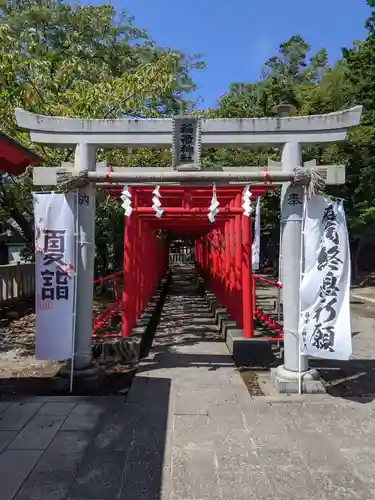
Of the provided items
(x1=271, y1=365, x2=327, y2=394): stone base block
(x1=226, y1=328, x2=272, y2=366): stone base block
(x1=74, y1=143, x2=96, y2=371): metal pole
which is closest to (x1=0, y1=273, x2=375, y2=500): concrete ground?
(x1=271, y1=365, x2=327, y2=394): stone base block

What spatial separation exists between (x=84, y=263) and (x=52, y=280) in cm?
52

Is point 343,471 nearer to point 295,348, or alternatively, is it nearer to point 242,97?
point 295,348

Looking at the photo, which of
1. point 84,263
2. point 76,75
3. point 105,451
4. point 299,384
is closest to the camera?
point 105,451

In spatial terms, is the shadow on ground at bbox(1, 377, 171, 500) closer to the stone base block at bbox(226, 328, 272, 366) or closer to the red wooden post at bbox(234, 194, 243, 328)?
the stone base block at bbox(226, 328, 272, 366)

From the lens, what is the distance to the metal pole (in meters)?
5.99

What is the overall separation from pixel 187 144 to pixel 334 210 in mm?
2247

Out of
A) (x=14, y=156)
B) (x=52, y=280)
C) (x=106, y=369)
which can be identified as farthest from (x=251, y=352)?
(x=14, y=156)

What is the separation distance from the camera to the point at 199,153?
571 cm

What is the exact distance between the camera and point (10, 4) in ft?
60.7

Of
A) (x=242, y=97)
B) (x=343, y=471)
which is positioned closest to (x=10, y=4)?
(x=242, y=97)

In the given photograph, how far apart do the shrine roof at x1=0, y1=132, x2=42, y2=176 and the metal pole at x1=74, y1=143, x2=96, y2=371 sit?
748 mm

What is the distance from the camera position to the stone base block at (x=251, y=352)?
7336 mm

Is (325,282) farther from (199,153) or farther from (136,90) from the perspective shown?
(136,90)

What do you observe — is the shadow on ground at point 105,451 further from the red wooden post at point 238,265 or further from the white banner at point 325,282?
the red wooden post at point 238,265
